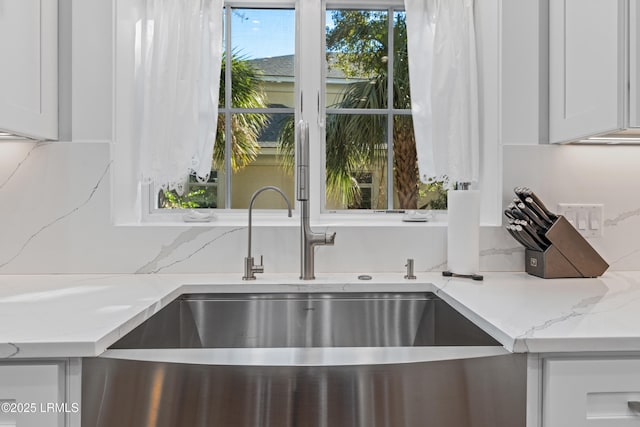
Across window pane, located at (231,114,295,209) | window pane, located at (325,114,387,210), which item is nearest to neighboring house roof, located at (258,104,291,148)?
window pane, located at (231,114,295,209)

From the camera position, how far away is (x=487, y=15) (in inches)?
67.6

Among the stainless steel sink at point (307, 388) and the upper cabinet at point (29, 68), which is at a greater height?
the upper cabinet at point (29, 68)

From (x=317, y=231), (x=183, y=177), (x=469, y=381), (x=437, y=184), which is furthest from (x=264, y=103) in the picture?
(x=469, y=381)

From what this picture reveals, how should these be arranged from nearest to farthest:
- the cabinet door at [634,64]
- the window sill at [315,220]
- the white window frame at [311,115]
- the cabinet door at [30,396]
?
the cabinet door at [30,396], the cabinet door at [634,64], the white window frame at [311,115], the window sill at [315,220]

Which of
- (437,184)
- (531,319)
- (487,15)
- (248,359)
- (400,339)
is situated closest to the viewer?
(248,359)

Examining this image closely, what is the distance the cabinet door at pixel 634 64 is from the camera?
1.22 metres

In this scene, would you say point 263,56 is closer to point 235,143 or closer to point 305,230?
point 235,143

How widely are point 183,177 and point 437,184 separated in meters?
0.98

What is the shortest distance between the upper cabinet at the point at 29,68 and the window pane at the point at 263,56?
0.64 metres

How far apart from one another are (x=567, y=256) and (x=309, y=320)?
33.7 inches

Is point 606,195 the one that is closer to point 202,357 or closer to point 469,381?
point 469,381

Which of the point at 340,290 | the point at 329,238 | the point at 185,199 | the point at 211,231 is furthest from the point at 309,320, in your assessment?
the point at 185,199

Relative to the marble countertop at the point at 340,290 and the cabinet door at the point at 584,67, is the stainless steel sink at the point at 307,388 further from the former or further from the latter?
the cabinet door at the point at 584,67

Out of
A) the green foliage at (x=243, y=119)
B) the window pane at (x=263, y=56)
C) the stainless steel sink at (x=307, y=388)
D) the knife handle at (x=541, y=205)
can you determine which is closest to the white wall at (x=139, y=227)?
the knife handle at (x=541, y=205)
